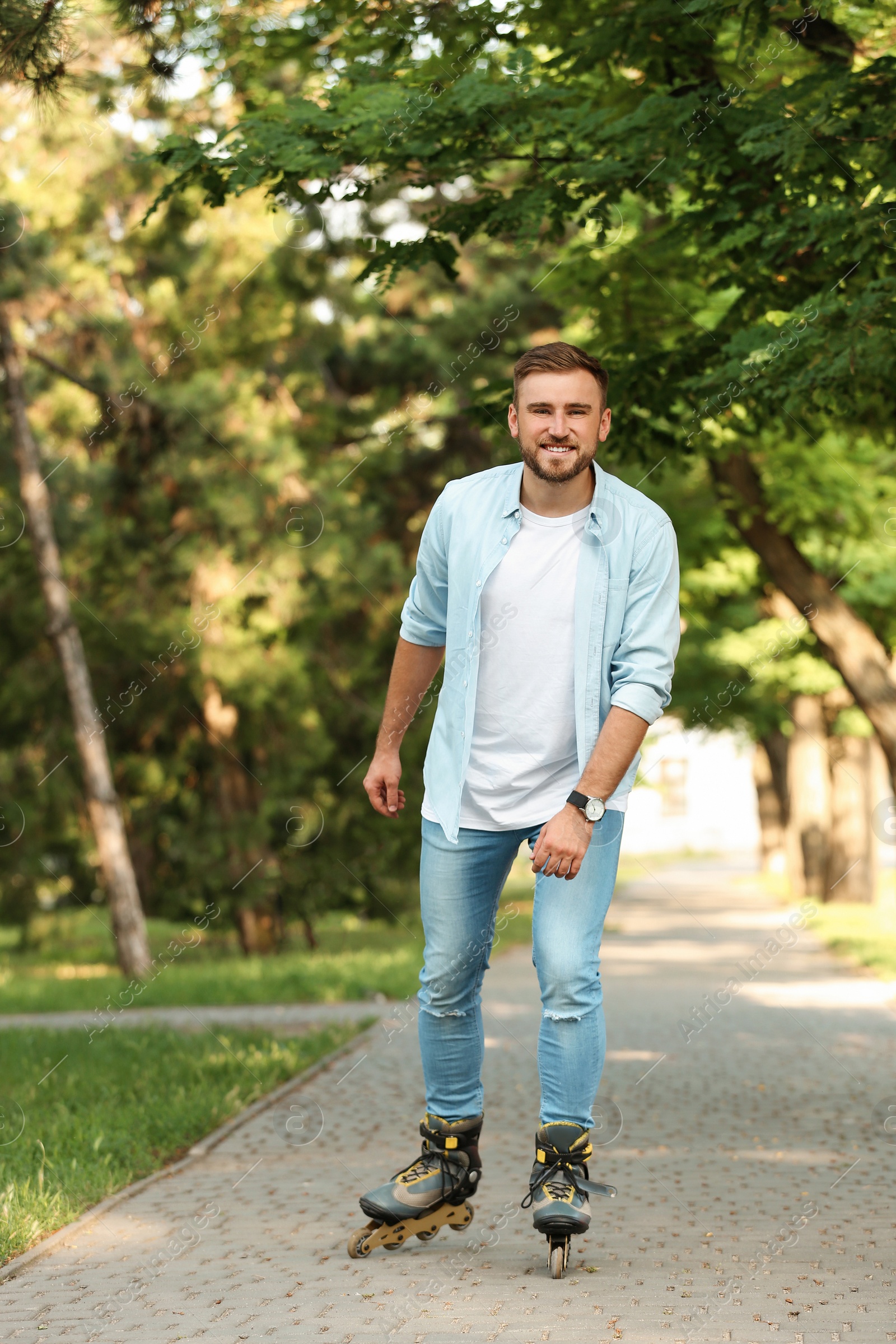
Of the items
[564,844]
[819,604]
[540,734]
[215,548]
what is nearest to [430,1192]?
[564,844]

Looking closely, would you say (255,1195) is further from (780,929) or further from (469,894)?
(780,929)

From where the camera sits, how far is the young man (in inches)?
151

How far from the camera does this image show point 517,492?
13.4 feet

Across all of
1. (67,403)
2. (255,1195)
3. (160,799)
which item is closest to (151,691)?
(160,799)

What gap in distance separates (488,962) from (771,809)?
31.7m

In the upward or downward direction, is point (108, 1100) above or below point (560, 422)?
below

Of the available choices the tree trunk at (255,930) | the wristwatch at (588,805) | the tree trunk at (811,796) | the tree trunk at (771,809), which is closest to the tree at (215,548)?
the tree trunk at (255,930)

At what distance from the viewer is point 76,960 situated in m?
21.7

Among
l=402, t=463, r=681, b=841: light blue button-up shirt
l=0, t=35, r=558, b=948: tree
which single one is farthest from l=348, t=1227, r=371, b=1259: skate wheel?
l=0, t=35, r=558, b=948: tree

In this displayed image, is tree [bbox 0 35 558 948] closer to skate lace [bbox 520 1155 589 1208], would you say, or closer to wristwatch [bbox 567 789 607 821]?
wristwatch [bbox 567 789 607 821]

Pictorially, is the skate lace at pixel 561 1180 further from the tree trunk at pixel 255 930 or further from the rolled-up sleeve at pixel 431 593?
the tree trunk at pixel 255 930

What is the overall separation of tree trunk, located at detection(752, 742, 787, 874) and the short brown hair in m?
30.0

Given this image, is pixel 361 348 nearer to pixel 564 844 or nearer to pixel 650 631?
pixel 650 631

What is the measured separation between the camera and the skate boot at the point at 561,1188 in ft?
12.2
